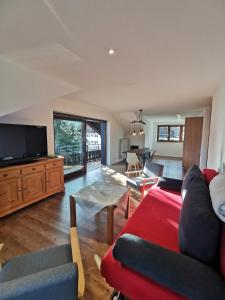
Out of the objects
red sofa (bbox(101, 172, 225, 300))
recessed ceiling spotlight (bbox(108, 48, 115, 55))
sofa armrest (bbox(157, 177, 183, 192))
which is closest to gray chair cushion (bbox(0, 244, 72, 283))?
red sofa (bbox(101, 172, 225, 300))

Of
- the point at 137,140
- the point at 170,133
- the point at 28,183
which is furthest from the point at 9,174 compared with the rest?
the point at 170,133

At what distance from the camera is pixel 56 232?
2086 millimetres

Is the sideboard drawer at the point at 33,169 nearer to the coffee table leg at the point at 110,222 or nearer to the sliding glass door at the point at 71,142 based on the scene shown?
the sliding glass door at the point at 71,142

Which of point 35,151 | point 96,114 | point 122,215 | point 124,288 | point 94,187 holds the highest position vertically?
point 96,114

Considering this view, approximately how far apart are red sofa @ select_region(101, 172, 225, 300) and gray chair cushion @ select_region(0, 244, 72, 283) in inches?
13.3

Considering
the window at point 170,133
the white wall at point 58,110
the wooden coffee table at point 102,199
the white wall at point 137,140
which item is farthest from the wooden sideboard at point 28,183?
the window at point 170,133

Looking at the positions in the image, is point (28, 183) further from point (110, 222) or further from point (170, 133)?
point (170, 133)

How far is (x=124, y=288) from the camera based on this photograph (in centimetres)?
98

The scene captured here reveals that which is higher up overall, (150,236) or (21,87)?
(21,87)

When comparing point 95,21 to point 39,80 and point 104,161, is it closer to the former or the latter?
point 39,80

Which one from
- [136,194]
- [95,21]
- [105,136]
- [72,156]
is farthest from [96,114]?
[95,21]

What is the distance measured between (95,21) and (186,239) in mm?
1775

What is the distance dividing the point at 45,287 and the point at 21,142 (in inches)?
103

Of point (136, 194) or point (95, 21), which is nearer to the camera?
point (95, 21)
